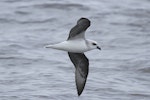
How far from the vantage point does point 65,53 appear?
1727 cm

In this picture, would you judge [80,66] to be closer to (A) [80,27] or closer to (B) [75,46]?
(B) [75,46]

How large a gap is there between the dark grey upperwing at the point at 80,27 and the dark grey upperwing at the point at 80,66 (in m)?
0.60

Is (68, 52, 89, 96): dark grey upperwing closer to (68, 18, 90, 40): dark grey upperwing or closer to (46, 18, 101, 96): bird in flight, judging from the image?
(46, 18, 101, 96): bird in flight

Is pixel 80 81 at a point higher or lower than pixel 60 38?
higher

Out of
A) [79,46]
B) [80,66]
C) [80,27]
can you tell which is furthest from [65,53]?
[80,27]

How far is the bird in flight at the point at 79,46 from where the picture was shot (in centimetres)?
1129

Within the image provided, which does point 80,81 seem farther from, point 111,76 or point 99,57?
point 99,57

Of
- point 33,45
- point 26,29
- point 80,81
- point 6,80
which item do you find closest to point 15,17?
point 26,29

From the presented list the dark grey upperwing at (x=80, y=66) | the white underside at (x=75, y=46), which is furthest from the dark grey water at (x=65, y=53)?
the white underside at (x=75, y=46)

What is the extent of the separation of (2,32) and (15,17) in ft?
5.43

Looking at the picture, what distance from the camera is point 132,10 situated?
2073 centimetres

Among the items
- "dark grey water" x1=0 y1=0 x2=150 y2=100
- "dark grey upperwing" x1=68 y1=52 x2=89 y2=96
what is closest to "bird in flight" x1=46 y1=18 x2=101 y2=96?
"dark grey upperwing" x1=68 y1=52 x2=89 y2=96

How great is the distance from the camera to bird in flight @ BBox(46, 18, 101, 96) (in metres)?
11.3

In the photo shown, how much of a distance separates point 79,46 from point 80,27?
365 mm
